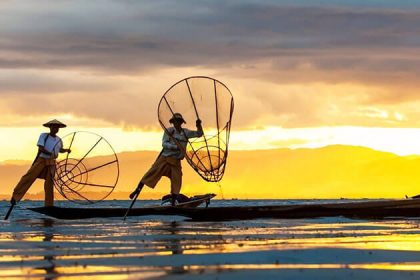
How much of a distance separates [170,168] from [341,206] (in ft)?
16.5

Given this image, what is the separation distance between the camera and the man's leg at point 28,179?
85.6 feet

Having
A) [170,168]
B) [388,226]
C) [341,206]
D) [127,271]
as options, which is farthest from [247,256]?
[170,168]

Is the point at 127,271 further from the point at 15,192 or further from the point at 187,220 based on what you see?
the point at 15,192

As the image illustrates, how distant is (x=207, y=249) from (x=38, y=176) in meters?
13.3

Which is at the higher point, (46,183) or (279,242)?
(46,183)

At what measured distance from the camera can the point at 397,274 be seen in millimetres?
10617

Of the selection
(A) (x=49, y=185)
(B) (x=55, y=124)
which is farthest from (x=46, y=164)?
(B) (x=55, y=124)

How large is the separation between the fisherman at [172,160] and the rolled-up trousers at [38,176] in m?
2.77

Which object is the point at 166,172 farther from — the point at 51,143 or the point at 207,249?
the point at 207,249

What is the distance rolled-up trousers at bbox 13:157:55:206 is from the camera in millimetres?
26016

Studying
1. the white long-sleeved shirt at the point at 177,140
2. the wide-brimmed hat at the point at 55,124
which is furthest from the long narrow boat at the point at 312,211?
the wide-brimmed hat at the point at 55,124

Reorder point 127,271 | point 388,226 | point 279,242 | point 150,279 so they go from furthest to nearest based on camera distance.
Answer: point 388,226 < point 279,242 < point 127,271 < point 150,279

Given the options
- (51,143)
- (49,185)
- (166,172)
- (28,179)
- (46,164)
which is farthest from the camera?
(28,179)

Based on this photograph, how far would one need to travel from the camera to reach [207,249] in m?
14.0
